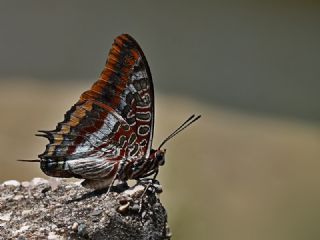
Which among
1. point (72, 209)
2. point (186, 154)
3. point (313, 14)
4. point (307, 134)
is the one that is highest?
point (313, 14)

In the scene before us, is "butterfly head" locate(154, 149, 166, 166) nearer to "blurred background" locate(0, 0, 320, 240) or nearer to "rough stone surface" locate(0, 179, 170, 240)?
"rough stone surface" locate(0, 179, 170, 240)

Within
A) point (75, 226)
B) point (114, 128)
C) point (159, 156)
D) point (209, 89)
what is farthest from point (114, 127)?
point (209, 89)

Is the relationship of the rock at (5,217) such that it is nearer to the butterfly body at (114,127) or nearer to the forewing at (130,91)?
the butterfly body at (114,127)

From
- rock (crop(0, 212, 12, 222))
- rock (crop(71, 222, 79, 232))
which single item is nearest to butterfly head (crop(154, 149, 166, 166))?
rock (crop(71, 222, 79, 232))

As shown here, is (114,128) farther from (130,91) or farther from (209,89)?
(209,89)

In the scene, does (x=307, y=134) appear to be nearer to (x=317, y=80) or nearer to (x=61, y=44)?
(x=317, y=80)

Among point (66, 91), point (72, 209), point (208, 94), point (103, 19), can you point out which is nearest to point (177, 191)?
point (208, 94)

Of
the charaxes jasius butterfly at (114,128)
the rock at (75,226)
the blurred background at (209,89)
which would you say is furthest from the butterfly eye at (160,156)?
the blurred background at (209,89)
